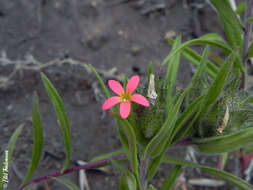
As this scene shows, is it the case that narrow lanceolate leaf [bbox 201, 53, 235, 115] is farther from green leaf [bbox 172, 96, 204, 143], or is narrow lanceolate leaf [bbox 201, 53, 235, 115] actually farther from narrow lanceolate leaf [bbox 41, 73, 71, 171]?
narrow lanceolate leaf [bbox 41, 73, 71, 171]

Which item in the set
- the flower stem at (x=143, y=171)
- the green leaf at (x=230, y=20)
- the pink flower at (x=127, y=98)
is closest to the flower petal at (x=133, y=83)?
the pink flower at (x=127, y=98)

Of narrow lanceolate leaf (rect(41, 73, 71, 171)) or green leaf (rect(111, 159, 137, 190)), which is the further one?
narrow lanceolate leaf (rect(41, 73, 71, 171))

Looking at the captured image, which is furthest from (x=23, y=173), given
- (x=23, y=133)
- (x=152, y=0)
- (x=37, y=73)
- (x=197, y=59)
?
(x=152, y=0)

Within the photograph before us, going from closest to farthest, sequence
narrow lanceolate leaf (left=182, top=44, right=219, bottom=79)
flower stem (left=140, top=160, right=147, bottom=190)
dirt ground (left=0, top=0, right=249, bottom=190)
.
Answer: flower stem (left=140, top=160, right=147, bottom=190), narrow lanceolate leaf (left=182, top=44, right=219, bottom=79), dirt ground (left=0, top=0, right=249, bottom=190)

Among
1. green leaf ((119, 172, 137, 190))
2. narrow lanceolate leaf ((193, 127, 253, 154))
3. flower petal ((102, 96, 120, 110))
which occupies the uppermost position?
flower petal ((102, 96, 120, 110))

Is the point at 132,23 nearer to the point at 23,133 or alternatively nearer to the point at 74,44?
the point at 74,44

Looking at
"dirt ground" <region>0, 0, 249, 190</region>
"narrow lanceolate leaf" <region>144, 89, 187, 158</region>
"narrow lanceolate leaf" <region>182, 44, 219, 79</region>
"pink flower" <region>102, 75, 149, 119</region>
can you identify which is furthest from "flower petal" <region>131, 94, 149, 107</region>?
"dirt ground" <region>0, 0, 249, 190</region>

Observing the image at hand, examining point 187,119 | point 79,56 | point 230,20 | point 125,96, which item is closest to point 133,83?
point 125,96
